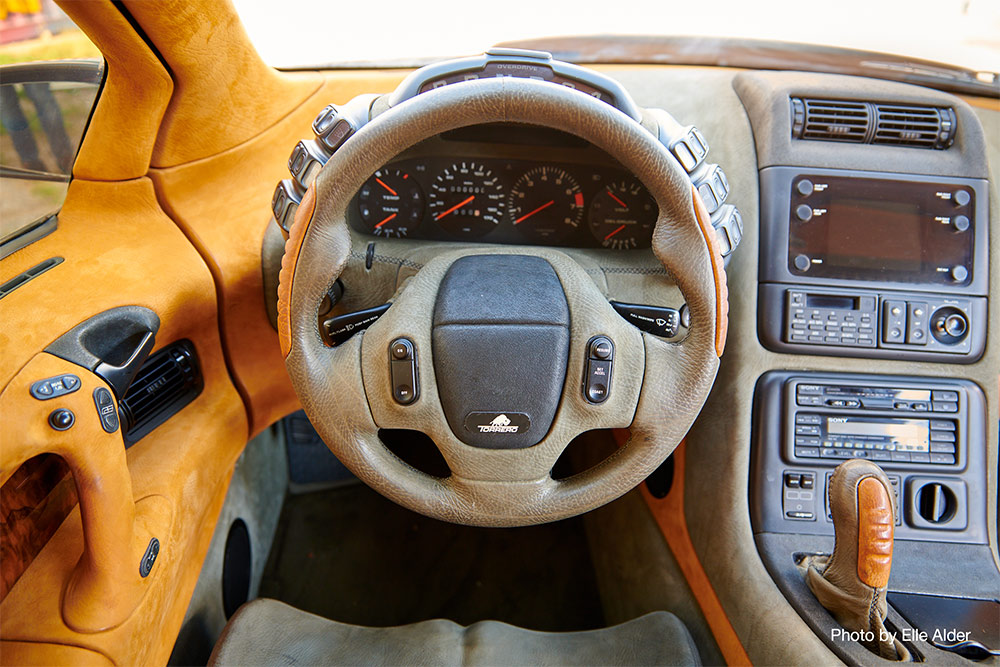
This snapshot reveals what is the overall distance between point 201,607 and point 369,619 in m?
0.50

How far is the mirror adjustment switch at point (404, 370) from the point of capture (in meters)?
0.90

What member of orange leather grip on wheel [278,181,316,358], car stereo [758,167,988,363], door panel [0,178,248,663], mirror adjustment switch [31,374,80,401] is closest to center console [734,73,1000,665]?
car stereo [758,167,988,363]

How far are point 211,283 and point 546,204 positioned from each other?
0.63 m

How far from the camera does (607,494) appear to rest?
3.06ft

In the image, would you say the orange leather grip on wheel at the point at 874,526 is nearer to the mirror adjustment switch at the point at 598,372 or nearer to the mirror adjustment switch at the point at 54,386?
the mirror adjustment switch at the point at 598,372

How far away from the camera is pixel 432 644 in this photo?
1.17 metres

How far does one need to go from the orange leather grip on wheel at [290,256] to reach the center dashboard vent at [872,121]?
3.09 ft

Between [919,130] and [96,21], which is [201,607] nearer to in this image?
[96,21]

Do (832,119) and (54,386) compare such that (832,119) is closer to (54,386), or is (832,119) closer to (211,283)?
(211,283)

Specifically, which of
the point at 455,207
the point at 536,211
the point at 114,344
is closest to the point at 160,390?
the point at 114,344

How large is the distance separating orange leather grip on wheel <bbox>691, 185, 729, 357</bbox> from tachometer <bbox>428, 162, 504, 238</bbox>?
0.48 meters

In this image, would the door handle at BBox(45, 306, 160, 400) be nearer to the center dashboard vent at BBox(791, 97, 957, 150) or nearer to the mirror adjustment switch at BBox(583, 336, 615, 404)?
the mirror adjustment switch at BBox(583, 336, 615, 404)

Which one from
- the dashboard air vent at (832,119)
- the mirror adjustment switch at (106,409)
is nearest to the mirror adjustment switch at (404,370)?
the mirror adjustment switch at (106,409)

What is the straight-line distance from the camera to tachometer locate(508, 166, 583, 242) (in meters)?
1.22
